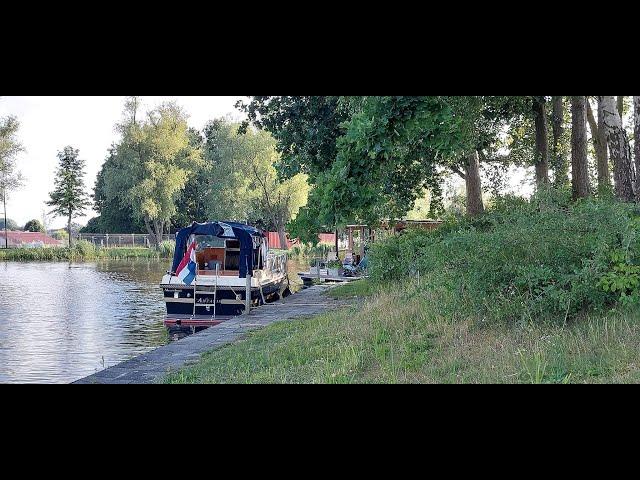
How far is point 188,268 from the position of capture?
18453mm

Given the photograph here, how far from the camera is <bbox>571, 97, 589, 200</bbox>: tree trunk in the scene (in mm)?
14891

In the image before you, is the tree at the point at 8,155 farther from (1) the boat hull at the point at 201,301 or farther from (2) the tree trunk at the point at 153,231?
(1) the boat hull at the point at 201,301

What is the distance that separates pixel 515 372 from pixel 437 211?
14945mm

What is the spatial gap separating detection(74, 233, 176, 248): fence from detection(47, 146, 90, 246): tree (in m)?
3.09

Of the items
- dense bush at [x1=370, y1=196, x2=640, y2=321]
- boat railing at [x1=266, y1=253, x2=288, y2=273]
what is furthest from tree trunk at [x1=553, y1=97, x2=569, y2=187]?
dense bush at [x1=370, y1=196, x2=640, y2=321]

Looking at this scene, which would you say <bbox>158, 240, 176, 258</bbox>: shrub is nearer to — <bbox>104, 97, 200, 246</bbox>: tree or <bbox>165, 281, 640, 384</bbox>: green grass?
<bbox>104, 97, 200, 246</bbox>: tree

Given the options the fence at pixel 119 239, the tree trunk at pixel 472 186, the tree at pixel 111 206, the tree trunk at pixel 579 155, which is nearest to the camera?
the tree trunk at pixel 579 155

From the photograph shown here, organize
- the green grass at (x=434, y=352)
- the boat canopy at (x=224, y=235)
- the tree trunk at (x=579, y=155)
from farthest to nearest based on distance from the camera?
the boat canopy at (x=224, y=235) → the tree trunk at (x=579, y=155) → the green grass at (x=434, y=352)

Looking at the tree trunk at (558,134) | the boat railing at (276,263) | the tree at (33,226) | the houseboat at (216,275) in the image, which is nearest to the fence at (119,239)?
the tree at (33,226)

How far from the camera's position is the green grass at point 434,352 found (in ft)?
21.7

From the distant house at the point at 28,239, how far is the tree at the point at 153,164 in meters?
5.81

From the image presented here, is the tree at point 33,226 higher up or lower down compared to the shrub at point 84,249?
higher up
